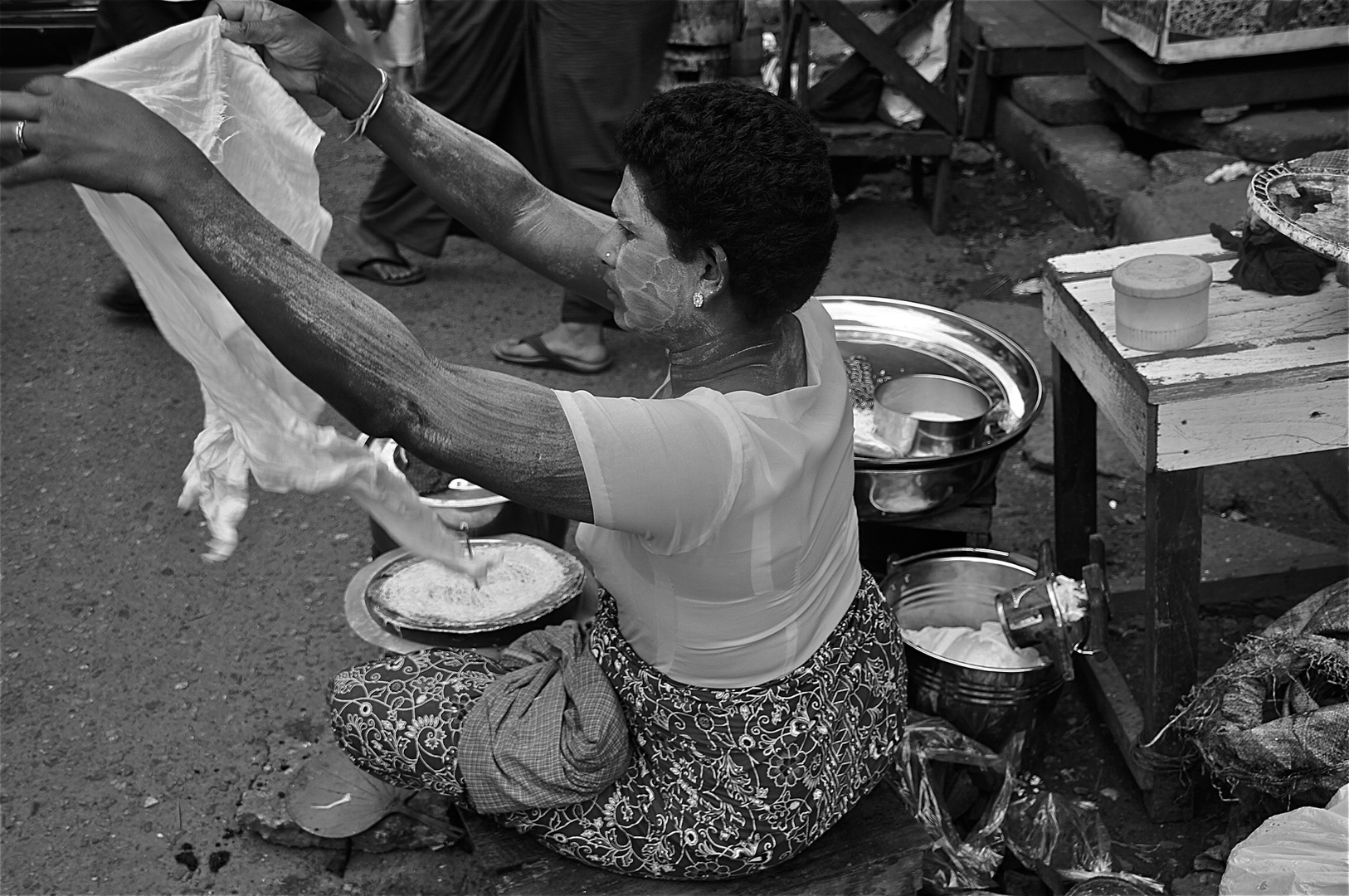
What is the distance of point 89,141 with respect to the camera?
164 cm

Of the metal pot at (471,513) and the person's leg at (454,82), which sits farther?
the person's leg at (454,82)

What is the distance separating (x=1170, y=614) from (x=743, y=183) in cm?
137

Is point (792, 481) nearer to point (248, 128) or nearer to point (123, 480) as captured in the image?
point (248, 128)

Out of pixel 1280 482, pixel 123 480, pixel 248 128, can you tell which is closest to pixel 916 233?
pixel 1280 482

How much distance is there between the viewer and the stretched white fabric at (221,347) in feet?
6.73

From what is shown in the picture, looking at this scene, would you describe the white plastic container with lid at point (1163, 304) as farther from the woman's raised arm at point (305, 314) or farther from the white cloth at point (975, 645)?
the woman's raised arm at point (305, 314)

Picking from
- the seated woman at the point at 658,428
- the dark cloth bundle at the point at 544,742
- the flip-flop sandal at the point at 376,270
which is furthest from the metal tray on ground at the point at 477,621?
the flip-flop sandal at the point at 376,270

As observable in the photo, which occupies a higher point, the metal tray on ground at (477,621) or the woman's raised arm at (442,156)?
the woman's raised arm at (442,156)

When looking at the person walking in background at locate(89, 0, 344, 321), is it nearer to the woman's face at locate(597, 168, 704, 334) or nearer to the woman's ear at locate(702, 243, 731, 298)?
the woman's face at locate(597, 168, 704, 334)

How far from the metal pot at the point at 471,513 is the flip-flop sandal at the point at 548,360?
1.42 meters

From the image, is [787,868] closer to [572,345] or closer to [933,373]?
[933,373]

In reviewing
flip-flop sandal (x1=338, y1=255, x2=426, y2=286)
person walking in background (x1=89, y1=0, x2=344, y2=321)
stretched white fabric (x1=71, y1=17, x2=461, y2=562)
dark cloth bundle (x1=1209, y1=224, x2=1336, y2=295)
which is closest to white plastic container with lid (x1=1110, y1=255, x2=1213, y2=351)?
dark cloth bundle (x1=1209, y1=224, x2=1336, y2=295)

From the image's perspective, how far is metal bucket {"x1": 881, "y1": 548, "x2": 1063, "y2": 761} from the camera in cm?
280

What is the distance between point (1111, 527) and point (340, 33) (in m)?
3.42
